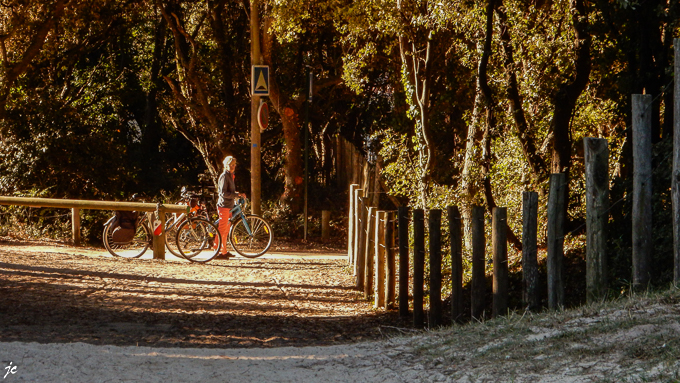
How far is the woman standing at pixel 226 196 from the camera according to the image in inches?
536

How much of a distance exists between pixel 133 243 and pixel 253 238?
7.50 ft

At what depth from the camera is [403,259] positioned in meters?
9.16

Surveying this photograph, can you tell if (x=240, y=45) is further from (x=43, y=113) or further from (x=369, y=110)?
(x=43, y=113)

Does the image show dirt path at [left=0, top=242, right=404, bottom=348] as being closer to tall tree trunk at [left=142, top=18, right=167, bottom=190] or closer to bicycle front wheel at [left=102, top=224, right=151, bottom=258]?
bicycle front wheel at [left=102, top=224, right=151, bottom=258]

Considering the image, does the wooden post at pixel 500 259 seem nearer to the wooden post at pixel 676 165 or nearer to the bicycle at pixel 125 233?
the wooden post at pixel 676 165

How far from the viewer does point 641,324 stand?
549 centimetres

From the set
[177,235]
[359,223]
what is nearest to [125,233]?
[177,235]

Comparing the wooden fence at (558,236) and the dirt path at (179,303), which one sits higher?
the wooden fence at (558,236)

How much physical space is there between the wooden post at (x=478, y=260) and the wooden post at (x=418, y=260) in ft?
3.54

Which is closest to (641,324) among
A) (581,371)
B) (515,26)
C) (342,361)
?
(581,371)

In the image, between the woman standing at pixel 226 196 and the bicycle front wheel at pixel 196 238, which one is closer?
the woman standing at pixel 226 196

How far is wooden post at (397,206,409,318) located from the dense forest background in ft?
7.87

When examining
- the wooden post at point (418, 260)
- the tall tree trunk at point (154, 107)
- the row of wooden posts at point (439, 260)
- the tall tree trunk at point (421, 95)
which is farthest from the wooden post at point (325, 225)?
the wooden post at point (418, 260)

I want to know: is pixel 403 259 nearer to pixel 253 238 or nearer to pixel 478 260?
pixel 478 260
